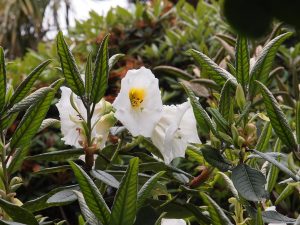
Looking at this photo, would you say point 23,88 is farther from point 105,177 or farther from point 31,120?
point 105,177

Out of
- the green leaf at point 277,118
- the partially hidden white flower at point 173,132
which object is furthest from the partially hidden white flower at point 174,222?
the green leaf at point 277,118

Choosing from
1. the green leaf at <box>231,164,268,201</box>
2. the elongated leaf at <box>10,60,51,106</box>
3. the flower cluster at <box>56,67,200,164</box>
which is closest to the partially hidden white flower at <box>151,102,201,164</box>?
the flower cluster at <box>56,67,200,164</box>

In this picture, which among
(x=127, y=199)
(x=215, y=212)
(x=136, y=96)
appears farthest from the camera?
(x=136, y=96)

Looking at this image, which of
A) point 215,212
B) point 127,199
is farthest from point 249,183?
point 127,199

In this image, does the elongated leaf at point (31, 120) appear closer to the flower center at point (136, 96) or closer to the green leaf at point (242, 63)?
the flower center at point (136, 96)

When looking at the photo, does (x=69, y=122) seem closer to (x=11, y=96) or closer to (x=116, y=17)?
(x=11, y=96)
